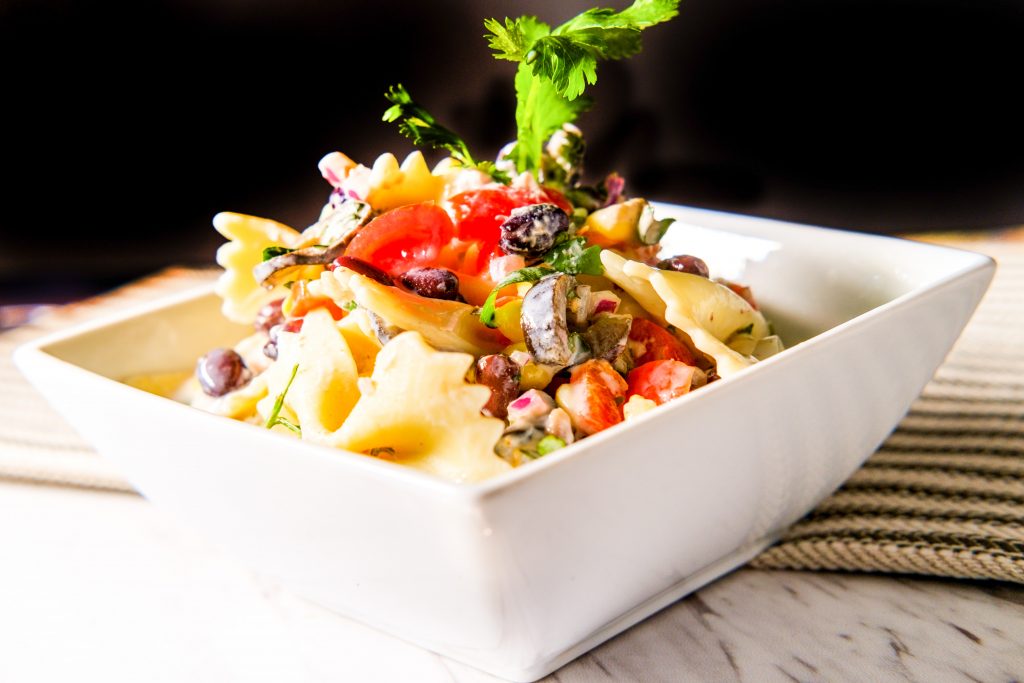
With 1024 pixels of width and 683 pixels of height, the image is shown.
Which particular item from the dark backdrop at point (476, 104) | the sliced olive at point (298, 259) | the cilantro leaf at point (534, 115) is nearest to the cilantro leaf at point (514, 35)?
the cilantro leaf at point (534, 115)

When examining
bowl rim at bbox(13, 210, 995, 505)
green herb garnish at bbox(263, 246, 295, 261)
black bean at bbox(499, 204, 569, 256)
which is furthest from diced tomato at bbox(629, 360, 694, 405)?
green herb garnish at bbox(263, 246, 295, 261)

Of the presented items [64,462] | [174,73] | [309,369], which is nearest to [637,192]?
[174,73]

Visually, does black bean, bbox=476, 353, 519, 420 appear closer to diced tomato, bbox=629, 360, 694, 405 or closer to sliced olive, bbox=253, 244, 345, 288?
diced tomato, bbox=629, 360, 694, 405

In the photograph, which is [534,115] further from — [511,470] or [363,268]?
[511,470]

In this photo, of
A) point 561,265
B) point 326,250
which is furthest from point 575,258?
point 326,250

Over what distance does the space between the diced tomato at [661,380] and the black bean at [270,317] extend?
0.63 metres

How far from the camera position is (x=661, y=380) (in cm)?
134

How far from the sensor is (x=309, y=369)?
4.36 feet

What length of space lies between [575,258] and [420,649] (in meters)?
0.56

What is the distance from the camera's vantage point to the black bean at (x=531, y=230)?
4.56ft

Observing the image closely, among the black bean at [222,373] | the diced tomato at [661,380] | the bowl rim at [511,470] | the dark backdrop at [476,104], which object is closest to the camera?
the bowl rim at [511,470]

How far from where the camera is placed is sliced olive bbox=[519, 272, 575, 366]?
1.27 metres

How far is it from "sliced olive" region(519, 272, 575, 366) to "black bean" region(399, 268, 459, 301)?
14 cm

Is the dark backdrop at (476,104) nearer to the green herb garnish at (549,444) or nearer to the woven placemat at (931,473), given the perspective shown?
the woven placemat at (931,473)
